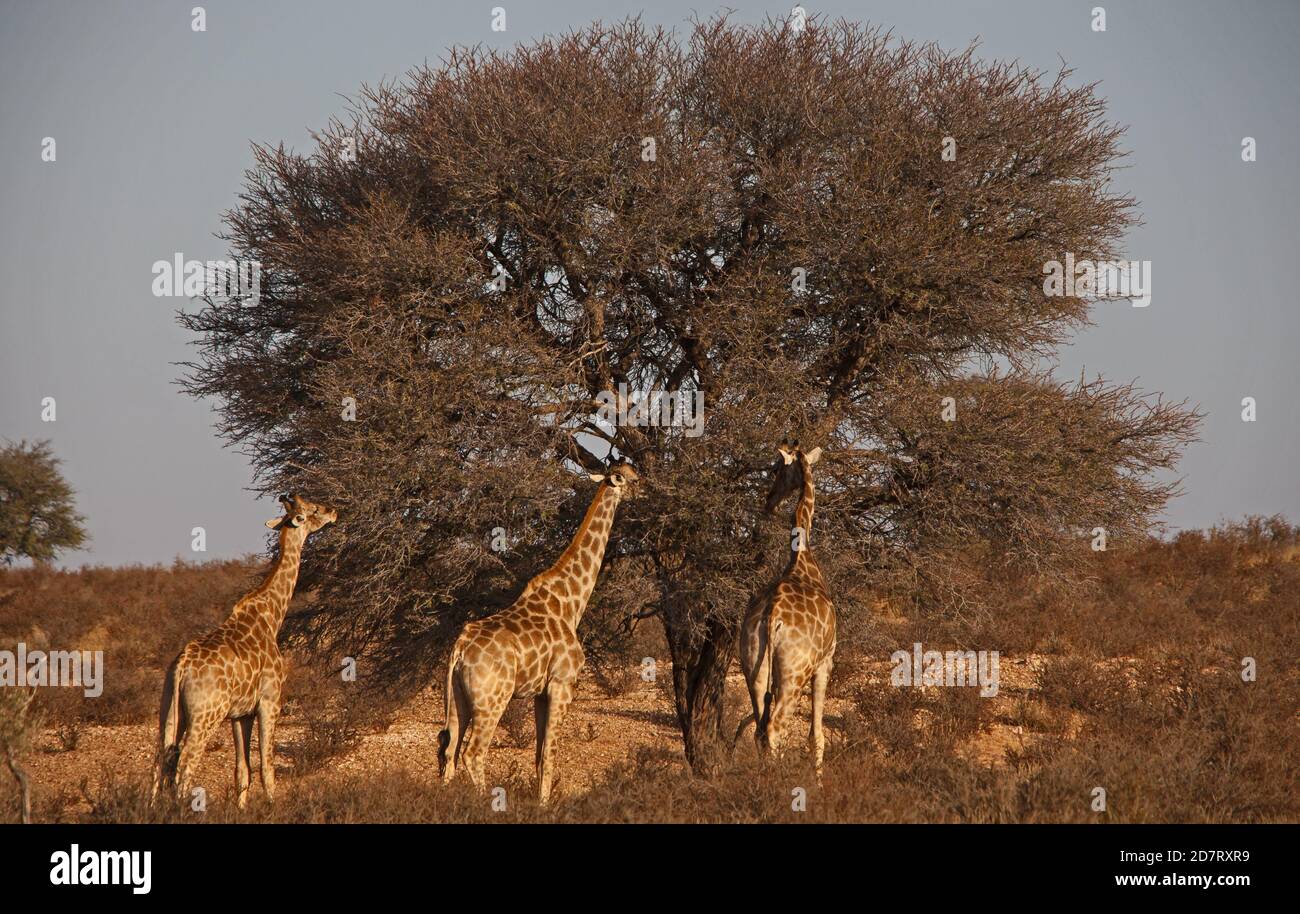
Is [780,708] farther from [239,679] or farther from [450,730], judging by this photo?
[239,679]

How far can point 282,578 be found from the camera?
11.1 metres

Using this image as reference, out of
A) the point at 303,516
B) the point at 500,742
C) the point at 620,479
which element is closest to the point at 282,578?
the point at 303,516

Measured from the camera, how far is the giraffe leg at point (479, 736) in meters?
9.71

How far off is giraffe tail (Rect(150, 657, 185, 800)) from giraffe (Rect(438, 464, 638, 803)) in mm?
2005

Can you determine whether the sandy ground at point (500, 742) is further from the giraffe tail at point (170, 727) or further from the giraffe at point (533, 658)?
the giraffe tail at point (170, 727)

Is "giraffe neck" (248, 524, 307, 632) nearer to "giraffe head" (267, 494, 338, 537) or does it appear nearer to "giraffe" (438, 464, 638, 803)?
"giraffe head" (267, 494, 338, 537)

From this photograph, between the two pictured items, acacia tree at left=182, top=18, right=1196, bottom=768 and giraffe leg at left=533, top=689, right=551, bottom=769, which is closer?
giraffe leg at left=533, top=689, right=551, bottom=769

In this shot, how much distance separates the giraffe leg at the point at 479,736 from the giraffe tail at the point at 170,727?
219 cm

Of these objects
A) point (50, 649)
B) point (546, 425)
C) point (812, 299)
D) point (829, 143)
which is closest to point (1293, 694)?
point (812, 299)

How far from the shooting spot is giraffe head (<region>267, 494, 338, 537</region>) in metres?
11.2

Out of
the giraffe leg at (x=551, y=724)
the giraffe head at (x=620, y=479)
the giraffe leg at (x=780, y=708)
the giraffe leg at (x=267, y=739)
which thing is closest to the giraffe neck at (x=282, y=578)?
the giraffe leg at (x=267, y=739)

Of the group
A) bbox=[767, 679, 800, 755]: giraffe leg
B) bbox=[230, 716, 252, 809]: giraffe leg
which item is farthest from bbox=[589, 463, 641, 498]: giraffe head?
bbox=[230, 716, 252, 809]: giraffe leg

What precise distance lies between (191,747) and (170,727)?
0.24m
